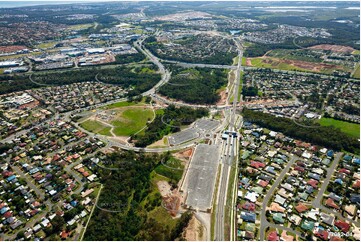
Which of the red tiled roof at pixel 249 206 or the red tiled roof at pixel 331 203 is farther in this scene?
the red tiled roof at pixel 331 203

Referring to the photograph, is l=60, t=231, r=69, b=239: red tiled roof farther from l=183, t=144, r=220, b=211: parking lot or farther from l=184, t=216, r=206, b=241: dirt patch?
l=183, t=144, r=220, b=211: parking lot

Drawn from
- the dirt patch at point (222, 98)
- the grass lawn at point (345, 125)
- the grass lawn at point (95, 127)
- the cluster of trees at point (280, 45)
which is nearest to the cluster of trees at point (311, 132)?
the grass lawn at point (345, 125)

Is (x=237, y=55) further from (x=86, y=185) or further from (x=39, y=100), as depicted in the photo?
(x=86, y=185)

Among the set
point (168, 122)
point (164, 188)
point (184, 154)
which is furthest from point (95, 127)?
point (164, 188)

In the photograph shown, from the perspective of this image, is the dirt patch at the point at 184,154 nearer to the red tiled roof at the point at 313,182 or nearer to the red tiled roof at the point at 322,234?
the red tiled roof at the point at 313,182

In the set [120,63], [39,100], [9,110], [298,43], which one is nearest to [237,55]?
[298,43]

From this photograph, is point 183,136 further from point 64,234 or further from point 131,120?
point 64,234
